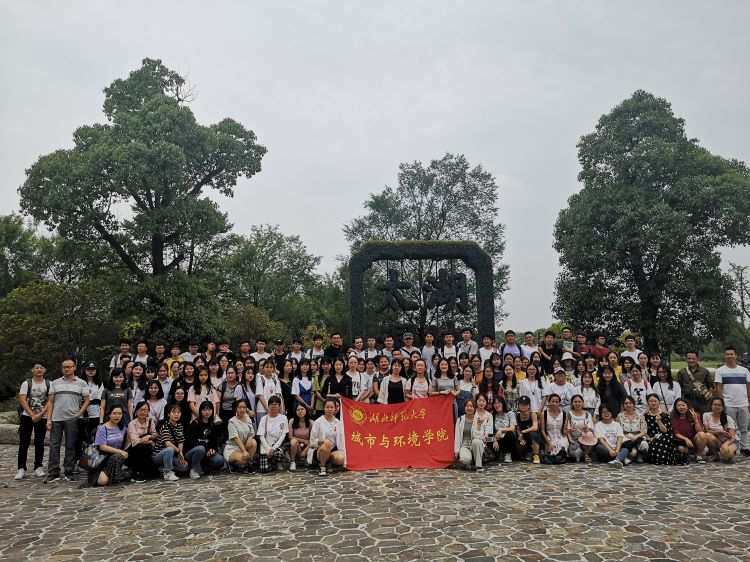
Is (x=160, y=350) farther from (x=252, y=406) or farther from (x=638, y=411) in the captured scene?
(x=638, y=411)

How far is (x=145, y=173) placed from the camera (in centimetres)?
1806

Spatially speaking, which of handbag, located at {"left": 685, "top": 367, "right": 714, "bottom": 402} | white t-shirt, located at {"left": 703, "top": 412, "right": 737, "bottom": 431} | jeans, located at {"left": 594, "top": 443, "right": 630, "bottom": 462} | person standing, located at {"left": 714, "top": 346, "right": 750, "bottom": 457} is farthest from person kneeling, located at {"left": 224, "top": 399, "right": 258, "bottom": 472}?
person standing, located at {"left": 714, "top": 346, "right": 750, "bottom": 457}

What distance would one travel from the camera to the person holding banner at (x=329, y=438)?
8.05m

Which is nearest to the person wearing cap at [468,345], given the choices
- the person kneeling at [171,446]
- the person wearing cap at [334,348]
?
the person wearing cap at [334,348]

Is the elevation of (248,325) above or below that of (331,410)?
above

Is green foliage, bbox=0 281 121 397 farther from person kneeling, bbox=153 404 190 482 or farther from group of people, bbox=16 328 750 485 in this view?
person kneeling, bbox=153 404 190 482

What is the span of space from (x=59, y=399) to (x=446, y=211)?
21922 millimetres

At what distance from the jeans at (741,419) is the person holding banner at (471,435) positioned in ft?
13.8

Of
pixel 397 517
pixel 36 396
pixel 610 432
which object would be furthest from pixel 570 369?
pixel 36 396

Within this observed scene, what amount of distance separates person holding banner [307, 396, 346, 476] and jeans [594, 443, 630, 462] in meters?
4.00

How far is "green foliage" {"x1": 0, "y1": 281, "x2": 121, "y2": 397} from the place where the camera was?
611 inches

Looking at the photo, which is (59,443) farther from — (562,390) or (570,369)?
(570,369)

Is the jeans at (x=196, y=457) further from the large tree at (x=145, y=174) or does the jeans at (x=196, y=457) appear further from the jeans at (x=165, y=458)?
the large tree at (x=145, y=174)

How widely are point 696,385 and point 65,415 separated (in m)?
10.6
